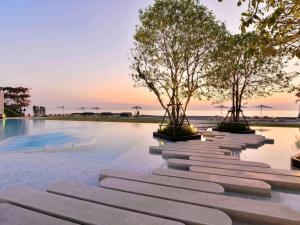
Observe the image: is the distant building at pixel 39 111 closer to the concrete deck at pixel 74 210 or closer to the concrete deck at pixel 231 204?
the concrete deck at pixel 74 210

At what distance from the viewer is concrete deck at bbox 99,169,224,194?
3.49 metres

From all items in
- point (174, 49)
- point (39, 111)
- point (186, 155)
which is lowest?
point (186, 155)

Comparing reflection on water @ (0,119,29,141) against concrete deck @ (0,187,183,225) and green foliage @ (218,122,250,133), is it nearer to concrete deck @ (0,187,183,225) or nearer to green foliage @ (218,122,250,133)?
concrete deck @ (0,187,183,225)

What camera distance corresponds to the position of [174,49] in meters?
9.94

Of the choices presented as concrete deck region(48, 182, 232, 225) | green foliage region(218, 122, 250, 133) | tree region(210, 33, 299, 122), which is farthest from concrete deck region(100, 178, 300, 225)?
green foliage region(218, 122, 250, 133)

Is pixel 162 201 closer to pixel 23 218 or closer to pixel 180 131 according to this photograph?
pixel 23 218

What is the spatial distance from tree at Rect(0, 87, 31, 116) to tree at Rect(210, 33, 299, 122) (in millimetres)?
27779

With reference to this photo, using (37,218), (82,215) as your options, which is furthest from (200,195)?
(37,218)

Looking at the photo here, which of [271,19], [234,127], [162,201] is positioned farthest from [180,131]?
[271,19]

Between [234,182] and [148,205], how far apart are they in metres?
1.62

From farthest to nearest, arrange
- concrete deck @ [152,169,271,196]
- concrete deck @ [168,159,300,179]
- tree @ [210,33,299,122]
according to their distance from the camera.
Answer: tree @ [210,33,299,122], concrete deck @ [168,159,300,179], concrete deck @ [152,169,271,196]

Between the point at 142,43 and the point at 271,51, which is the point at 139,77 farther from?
the point at 271,51

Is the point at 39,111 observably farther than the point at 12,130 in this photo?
Yes

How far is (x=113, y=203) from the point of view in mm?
2926
